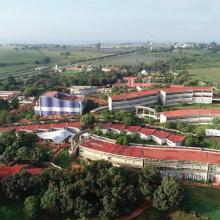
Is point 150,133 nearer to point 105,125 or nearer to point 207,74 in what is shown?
point 105,125

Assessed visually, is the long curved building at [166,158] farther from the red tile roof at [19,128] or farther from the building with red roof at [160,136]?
the red tile roof at [19,128]

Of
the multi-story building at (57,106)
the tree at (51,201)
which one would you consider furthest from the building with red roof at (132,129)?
the tree at (51,201)

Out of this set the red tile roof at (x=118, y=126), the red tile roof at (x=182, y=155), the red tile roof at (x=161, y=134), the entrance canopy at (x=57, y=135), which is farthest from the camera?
the red tile roof at (x=118, y=126)

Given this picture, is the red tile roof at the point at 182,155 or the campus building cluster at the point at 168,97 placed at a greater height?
the campus building cluster at the point at 168,97

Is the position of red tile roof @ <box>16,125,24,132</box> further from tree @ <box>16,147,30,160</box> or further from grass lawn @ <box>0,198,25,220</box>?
grass lawn @ <box>0,198,25,220</box>

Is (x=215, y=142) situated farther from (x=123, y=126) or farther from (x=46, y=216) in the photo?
(x=46, y=216)

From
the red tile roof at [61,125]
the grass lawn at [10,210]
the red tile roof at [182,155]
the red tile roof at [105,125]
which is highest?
the red tile roof at [182,155]

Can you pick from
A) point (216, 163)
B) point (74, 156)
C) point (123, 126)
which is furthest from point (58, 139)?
point (216, 163)

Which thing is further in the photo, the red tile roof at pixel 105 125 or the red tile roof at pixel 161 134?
the red tile roof at pixel 105 125
